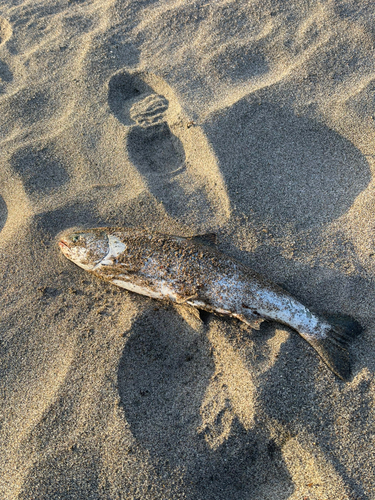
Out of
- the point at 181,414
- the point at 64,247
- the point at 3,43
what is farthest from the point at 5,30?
the point at 181,414

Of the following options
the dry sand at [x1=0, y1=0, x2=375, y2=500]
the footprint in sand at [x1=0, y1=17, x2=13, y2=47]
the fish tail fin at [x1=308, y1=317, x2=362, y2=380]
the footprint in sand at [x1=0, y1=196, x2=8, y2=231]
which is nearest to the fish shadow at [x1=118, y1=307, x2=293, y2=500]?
the dry sand at [x1=0, y1=0, x2=375, y2=500]

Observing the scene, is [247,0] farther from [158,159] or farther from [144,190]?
[144,190]

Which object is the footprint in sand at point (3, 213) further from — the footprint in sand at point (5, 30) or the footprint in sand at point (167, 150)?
the footprint in sand at point (5, 30)

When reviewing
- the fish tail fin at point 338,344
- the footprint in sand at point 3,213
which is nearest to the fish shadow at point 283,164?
the fish tail fin at point 338,344

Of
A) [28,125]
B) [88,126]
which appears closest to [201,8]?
[88,126]

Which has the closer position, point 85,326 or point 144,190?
point 85,326

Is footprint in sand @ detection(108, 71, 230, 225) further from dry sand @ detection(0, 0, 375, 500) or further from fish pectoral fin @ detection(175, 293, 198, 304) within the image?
fish pectoral fin @ detection(175, 293, 198, 304)
